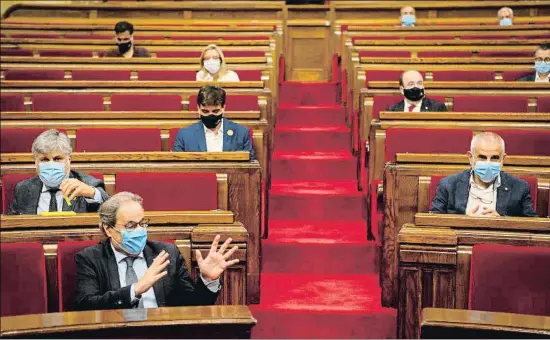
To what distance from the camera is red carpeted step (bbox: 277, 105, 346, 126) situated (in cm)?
186

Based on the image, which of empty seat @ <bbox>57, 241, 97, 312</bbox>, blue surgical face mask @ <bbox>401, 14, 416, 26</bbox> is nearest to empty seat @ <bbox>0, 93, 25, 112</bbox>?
empty seat @ <bbox>57, 241, 97, 312</bbox>

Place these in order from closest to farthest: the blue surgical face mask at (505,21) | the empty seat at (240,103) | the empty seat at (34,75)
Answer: the empty seat at (240,103) < the empty seat at (34,75) < the blue surgical face mask at (505,21)

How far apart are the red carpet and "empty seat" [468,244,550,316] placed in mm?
288

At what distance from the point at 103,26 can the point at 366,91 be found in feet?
3.62

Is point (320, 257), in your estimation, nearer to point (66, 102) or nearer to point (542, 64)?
point (66, 102)

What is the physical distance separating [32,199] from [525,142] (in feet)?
2.59

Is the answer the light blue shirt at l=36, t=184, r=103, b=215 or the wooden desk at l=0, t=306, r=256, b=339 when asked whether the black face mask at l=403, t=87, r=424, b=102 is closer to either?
the light blue shirt at l=36, t=184, r=103, b=215

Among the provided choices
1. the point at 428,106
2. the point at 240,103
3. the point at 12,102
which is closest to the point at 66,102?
the point at 12,102

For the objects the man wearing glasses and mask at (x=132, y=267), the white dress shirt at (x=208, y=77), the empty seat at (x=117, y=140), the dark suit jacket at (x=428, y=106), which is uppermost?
the white dress shirt at (x=208, y=77)

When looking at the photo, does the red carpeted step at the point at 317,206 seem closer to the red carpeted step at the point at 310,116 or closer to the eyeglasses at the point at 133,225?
the red carpeted step at the point at 310,116

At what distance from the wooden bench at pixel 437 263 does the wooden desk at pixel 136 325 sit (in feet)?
0.90

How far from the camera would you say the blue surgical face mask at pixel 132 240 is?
0.79 m

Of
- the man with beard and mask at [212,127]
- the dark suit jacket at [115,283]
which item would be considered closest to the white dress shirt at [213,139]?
the man with beard and mask at [212,127]

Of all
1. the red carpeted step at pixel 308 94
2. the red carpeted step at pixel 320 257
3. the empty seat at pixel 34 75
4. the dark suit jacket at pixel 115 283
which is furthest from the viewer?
the red carpeted step at pixel 308 94
